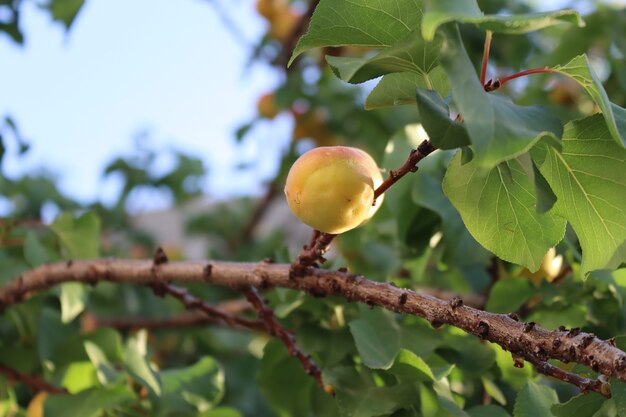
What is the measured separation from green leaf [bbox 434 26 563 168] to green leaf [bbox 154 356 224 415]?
52 cm

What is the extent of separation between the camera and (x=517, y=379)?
0.79m

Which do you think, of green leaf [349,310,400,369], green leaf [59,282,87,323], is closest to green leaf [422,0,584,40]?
green leaf [349,310,400,369]

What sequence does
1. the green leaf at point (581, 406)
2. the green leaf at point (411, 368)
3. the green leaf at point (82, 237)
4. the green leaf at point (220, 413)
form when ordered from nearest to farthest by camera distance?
the green leaf at point (581, 406)
the green leaf at point (411, 368)
the green leaf at point (220, 413)
the green leaf at point (82, 237)

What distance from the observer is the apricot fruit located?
0.55 meters

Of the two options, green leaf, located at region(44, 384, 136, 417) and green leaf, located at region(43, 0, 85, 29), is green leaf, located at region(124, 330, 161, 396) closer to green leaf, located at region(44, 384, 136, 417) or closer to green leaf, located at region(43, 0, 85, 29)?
green leaf, located at region(44, 384, 136, 417)

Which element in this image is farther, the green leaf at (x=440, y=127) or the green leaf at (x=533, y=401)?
the green leaf at (x=533, y=401)

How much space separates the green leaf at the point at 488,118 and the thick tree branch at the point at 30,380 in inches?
26.6

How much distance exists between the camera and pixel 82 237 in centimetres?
96

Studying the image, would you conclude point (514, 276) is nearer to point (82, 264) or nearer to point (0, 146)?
point (82, 264)

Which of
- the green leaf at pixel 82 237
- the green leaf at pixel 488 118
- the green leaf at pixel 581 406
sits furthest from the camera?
the green leaf at pixel 82 237

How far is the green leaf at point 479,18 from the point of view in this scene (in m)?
0.41

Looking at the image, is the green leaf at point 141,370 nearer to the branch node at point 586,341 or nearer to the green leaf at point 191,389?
the green leaf at point 191,389

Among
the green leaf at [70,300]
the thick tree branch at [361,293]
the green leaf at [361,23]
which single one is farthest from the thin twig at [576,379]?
the green leaf at [70,300]

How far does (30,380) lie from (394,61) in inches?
26.0
